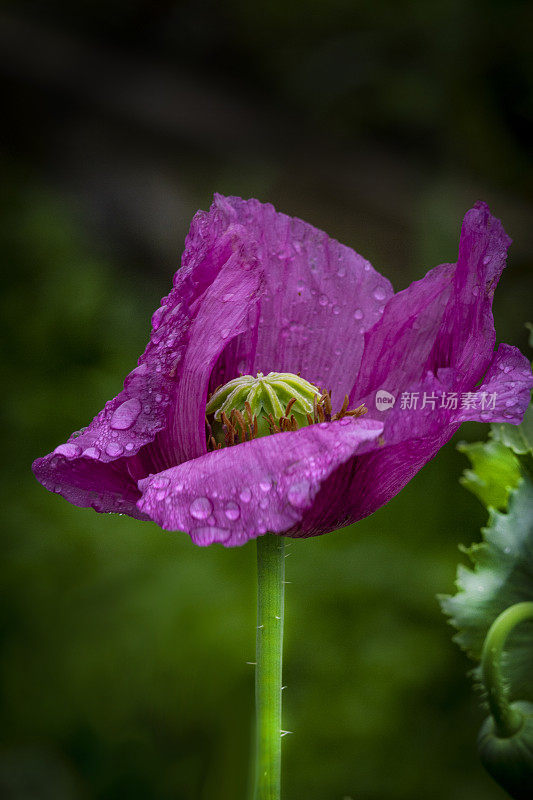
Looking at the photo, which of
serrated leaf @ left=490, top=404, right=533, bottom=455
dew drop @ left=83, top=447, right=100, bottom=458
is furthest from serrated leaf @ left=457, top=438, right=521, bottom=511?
dew drop @ left=83, top=447, right=100, bottom=458

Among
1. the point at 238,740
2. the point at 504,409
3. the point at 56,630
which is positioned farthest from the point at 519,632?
the point at 56,630

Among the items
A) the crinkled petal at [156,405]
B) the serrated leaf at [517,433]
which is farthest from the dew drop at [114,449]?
the serrated leaf at [517,433]

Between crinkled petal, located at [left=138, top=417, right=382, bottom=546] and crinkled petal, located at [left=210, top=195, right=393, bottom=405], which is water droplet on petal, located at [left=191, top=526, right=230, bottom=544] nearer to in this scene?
crinkled petal, located at [left=138, top=417, right=382, bottom=546]

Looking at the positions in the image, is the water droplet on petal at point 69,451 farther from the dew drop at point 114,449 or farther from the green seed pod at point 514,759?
the green seed pod at point 514,759

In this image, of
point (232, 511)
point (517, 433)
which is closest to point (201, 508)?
point (232, 511)

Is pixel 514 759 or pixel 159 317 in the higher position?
pixel 159 317

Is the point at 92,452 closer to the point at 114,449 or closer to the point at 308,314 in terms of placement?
the point at 114,449

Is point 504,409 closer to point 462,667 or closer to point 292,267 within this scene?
point 292,267

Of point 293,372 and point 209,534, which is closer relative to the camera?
point 209,534
